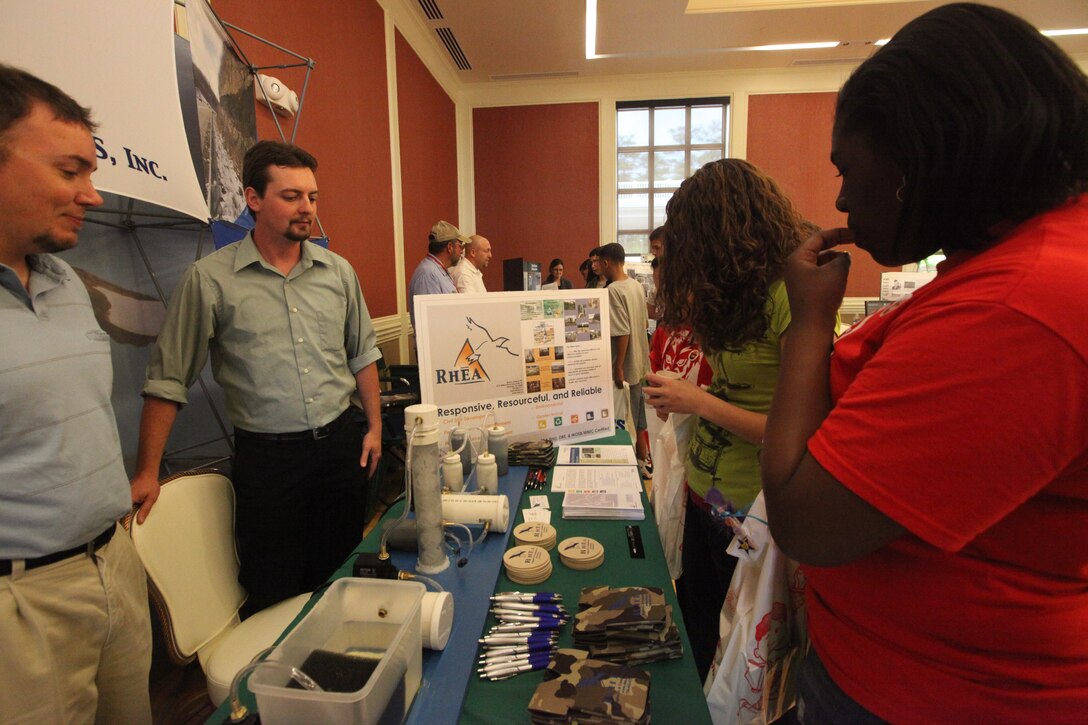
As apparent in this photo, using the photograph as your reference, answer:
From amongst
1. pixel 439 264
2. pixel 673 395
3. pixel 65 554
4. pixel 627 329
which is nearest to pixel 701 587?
pixel 673 395

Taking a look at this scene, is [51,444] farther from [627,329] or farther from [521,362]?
[627,329]

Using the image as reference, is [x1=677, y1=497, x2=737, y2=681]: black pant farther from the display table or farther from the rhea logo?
the rhea logo

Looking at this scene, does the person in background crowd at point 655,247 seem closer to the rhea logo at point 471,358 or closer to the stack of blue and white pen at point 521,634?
the rhea logo at point 471,358

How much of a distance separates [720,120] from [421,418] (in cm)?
710

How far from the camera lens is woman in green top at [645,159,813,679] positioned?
121 cm

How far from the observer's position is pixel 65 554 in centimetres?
108

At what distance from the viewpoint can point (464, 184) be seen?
6.93 metres

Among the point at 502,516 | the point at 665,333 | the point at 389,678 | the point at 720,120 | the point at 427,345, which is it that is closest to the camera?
the point at 389,678

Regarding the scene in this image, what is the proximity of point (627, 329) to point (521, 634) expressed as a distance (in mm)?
3112

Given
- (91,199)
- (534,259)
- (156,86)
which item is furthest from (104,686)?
(534,259)

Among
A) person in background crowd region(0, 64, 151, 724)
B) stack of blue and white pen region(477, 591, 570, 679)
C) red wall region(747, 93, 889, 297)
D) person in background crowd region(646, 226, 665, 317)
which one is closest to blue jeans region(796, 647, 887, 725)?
stack of blue and white pen region(477, 591, 570, 679)

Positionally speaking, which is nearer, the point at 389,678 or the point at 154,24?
the point at 389,678

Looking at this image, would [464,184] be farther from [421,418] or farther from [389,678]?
[389,678]

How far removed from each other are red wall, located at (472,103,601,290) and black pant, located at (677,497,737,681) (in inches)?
231
